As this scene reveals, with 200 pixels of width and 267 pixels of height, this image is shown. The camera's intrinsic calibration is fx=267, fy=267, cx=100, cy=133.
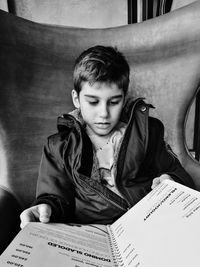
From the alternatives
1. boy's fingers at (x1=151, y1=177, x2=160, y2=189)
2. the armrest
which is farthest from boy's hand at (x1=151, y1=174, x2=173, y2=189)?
the armrest

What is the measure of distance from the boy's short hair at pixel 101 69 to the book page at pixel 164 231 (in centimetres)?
20

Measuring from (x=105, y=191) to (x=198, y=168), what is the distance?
0.20 m

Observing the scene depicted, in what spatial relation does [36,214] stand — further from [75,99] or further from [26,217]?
[75,99]

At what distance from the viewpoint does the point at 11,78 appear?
517 mm

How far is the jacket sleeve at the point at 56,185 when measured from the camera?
426 millimetres

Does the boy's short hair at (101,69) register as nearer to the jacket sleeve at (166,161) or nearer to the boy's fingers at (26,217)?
the jacket sleeve at (166,161)

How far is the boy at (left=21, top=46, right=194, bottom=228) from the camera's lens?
1.44ft

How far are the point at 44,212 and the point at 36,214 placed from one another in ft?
0.07

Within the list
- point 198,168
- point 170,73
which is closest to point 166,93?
point 170,73

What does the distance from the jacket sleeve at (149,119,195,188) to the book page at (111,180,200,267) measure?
0.12 meters

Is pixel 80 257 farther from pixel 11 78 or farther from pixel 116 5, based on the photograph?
pixel 116 5

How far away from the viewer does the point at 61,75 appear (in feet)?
1.78

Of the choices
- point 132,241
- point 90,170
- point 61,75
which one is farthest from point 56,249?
point 61,75

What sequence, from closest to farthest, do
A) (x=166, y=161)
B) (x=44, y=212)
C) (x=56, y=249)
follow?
(x=56, y=249)
(x=44, y=212)
(x=166, y=161)
